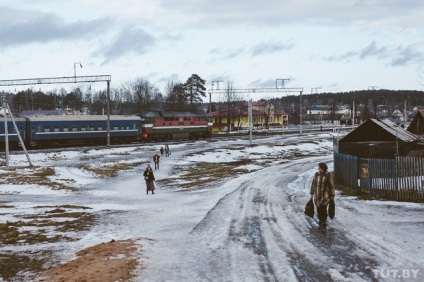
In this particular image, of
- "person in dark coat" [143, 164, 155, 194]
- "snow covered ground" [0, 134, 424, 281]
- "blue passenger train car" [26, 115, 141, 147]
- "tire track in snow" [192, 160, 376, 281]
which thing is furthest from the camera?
"blue passenger train car" [26, 115, 141, 147]

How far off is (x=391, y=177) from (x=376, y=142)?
11.9m

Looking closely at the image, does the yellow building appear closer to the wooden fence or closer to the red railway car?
the red railway car

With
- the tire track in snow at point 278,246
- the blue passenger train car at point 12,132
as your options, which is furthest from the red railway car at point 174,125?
the tire track in snow at point 278,246

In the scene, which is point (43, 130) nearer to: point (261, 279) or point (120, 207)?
point (120, 207)

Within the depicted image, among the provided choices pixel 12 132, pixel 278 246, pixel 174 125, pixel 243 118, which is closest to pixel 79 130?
pixel 12 132

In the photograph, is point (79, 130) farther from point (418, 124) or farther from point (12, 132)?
point (418, 124)

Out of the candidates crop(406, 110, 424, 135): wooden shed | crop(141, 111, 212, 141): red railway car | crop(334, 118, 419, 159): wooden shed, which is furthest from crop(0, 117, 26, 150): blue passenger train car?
crop(406, 110, 424, 135): wooden shed

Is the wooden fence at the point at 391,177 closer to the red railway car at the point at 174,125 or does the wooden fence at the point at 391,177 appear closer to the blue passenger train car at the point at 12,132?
the blue passenger train car at the point at 12,132

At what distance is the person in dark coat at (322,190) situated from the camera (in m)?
11.3

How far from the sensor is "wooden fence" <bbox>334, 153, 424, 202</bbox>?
15.3 m

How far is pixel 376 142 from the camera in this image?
89.7 ft

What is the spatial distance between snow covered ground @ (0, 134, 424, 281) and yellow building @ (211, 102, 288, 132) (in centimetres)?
6103

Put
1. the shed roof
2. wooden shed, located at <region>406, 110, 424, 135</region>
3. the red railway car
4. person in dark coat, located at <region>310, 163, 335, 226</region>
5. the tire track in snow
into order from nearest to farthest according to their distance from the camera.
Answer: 1. the tire track in snow
2. person in dark coat, located at <region>310, 163, 335, 226</region>
3. the shed roof
4. wooden shed, located at <region>406, 110, 424, 135</region>
5. the red railway car

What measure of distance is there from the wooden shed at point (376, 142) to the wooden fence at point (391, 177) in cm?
871
